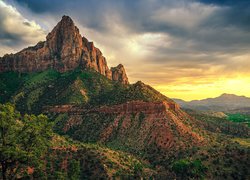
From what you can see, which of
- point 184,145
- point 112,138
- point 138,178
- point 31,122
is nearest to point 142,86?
point 112,138

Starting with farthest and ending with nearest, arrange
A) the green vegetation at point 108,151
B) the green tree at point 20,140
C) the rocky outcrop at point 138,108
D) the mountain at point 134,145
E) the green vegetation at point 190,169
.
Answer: the rocky outcrop at point 138,108 < the mountain at point 134,145 < the green vegetation at point 190,169 < the green vegetation at point 108,151 < the green tree at point 20,140

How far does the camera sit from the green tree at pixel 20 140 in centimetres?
5003

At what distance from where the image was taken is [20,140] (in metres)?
52.5

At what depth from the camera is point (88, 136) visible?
168 meters

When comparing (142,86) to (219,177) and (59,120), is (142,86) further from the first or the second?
(219,177)

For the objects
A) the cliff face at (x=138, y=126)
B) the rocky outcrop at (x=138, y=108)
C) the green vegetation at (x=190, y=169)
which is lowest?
the green vegetation at (x=190, y=169)

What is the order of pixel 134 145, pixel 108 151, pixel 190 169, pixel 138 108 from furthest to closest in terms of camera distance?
pixel 138 108
pixel 134 145
pixel 108 151
pixel 190 169

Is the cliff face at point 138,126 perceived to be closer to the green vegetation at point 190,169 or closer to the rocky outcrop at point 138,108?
the rocky outcrop at point 138,108

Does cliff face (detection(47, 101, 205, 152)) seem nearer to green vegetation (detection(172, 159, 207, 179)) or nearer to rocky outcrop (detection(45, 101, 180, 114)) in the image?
rocky outcrop (detection(45, 101, 180, 114))

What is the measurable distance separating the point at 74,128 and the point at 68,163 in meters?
78.3

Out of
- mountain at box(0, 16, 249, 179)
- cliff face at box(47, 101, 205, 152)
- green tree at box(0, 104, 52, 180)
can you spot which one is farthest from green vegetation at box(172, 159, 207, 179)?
green tree at box(0, 104, 52, 180)

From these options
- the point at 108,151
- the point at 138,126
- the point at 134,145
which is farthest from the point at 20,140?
the point at 138,126

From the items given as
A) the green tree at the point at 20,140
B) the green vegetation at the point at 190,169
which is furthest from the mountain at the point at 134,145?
the green tree at the point at 20,140

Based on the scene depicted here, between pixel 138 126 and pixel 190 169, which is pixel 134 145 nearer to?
pixel 138 126
